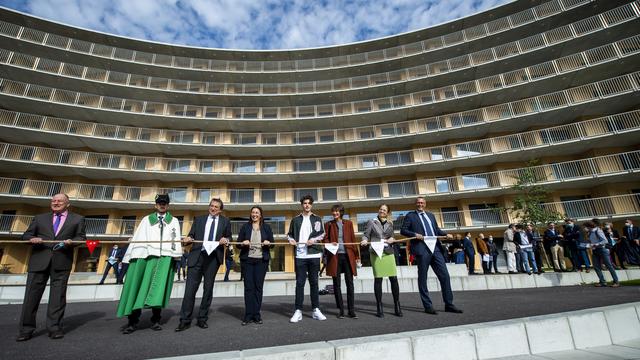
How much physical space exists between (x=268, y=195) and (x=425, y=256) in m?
20.3

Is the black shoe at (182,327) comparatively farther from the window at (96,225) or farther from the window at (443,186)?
the window at (96,225)

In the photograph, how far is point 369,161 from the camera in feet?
80.1

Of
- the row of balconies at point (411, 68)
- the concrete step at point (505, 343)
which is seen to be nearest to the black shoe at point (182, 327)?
the concrete step at point (505, 343)

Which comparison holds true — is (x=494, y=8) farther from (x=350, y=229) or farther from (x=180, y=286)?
(x=180, y=286)

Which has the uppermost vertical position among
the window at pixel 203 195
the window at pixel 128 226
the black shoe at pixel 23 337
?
the window at pixel 203 195

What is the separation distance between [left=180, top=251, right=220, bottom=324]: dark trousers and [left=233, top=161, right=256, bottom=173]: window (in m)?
20.4

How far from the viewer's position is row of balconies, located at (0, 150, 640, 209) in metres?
18.1

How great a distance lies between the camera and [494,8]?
22688 mm

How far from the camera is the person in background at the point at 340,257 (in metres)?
4.61

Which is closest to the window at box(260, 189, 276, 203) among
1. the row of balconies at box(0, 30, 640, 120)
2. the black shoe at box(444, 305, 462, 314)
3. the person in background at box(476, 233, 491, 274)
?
the row of balconies at box(0, 30, 640, 120)

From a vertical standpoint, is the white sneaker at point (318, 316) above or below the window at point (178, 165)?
below

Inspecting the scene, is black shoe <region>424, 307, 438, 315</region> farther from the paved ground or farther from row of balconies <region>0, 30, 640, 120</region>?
row of balconies <region>0, 30, 640, 120</region>

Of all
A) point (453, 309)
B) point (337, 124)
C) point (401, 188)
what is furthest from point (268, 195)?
point (453, 309)

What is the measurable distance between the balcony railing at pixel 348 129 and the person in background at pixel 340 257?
60.1 ft
